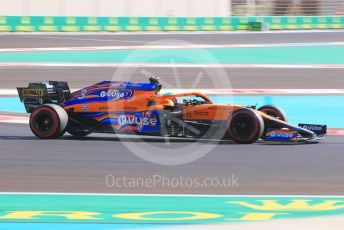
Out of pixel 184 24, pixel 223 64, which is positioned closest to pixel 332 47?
pixel 223 64

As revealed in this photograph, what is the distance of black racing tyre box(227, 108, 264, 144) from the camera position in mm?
10328

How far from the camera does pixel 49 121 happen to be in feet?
36.1

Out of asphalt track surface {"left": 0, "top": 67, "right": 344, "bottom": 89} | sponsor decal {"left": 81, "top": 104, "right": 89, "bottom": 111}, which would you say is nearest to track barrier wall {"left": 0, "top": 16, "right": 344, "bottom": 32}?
asphalt track surface {"left": 0, "top": 67, "right": 344, "bottom": 89}

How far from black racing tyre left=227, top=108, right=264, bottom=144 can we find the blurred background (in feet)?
120

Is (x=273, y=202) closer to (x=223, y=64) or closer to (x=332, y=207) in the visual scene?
(x=332, y=207)

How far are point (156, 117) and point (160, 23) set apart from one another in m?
31.0

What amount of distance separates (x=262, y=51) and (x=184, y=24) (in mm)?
12406

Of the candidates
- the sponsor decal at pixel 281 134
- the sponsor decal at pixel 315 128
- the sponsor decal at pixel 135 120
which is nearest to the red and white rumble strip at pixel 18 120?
the sponsor decal at pixel 315 128

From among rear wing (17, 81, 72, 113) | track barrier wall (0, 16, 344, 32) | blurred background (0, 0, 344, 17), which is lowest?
rear wing (17, 81, 72, 113)

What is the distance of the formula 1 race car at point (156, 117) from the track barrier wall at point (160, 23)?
93.6 ft

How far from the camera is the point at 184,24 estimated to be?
4181 cm

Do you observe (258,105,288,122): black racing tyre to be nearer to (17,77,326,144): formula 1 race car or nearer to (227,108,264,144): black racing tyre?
(17,77,326,144): formula 1 race car

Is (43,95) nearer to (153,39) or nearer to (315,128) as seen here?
(315,128)

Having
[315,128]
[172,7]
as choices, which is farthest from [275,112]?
[172,7]
